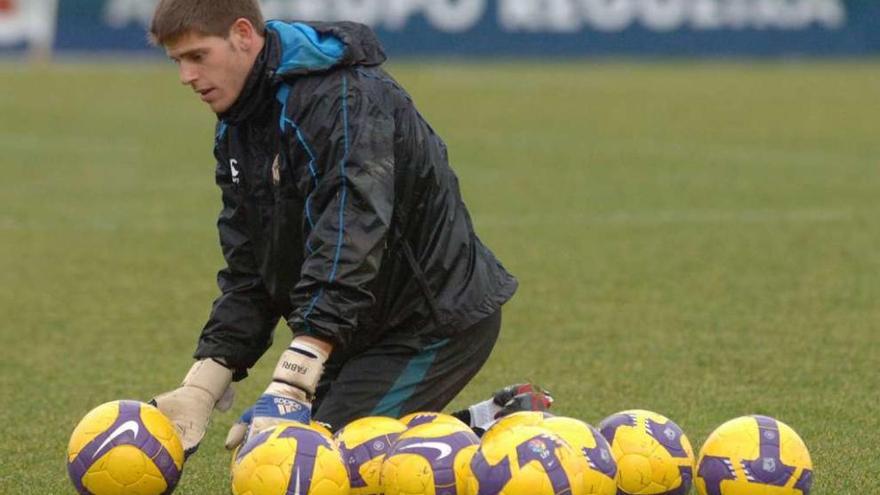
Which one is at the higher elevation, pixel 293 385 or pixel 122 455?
pixel 293 385

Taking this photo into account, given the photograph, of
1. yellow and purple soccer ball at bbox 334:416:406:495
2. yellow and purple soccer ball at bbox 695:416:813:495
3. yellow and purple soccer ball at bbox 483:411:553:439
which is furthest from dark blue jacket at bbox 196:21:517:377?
yellow and purple soccer ball at bbox 695:416:813:495

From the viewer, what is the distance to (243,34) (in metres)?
5.65

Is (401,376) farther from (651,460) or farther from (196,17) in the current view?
(196,17)

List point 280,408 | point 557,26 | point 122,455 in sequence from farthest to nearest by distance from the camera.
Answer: point 557,26, point 122,455, point 280,408

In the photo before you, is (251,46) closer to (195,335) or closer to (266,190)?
(266,190)

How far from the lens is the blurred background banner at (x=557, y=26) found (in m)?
34.8

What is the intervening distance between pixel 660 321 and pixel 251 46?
447 centimetres

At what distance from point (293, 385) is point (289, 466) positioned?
0.35 m

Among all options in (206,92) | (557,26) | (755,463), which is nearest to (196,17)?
(206,92)

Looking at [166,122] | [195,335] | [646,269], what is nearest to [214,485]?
[195,335]

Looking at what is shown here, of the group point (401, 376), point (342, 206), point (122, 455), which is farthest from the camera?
point (401, 376)

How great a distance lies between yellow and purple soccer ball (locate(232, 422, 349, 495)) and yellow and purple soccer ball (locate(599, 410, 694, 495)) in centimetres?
92

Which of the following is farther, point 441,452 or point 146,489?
point 146,489

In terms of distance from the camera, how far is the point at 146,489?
5637 millimetres
